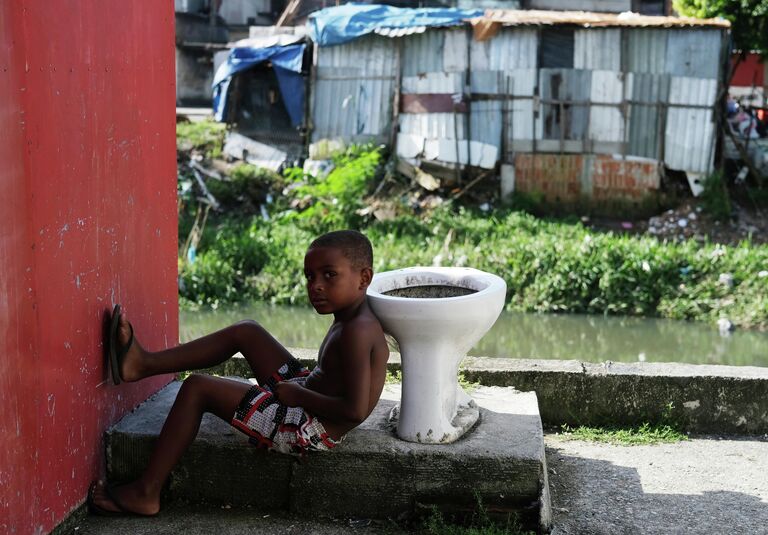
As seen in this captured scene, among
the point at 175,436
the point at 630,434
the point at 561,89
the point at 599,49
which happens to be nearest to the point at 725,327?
the point at 630,434

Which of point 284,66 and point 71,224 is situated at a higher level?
point 284,66

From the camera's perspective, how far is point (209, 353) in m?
3.68

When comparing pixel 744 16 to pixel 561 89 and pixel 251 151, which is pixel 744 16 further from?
pixel 251 151

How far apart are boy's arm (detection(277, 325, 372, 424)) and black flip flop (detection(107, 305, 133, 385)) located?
2.31ft

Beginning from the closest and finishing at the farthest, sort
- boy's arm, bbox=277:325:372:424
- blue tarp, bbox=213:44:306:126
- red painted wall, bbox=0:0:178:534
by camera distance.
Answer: red painted wall, bbox=0:0:178:534 → boy's arm, bbox=277:325:372:424 → blue tarp, bbox=213:44:306:126

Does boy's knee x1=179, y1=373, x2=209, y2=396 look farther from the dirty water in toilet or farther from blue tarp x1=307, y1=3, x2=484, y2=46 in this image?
blue tarp x1=307, y1=3, x2=484, y2=46

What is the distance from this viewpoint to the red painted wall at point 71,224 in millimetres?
2848

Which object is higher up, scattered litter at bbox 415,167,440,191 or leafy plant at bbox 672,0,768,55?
leafy plant at bbox 672,0,768,55

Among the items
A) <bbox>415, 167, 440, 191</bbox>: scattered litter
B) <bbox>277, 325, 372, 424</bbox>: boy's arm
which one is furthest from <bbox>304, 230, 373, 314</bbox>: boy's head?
<bbox>415, 167, 440, 191</bbox>: scattered litter

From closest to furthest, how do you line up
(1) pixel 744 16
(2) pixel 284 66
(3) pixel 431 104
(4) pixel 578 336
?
1. (4) pixel 578 336
2. (1) pixel 744 16
3. (3) pixel 431 104
4. (2) pixel 284 66

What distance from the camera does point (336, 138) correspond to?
1456 centimetres

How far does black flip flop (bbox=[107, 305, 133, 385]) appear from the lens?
11.6 feet

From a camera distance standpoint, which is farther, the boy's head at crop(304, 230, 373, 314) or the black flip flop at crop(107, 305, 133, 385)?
the black flip flop at crop(107, 305, 133, 385)

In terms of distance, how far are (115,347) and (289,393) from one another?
0.70m
